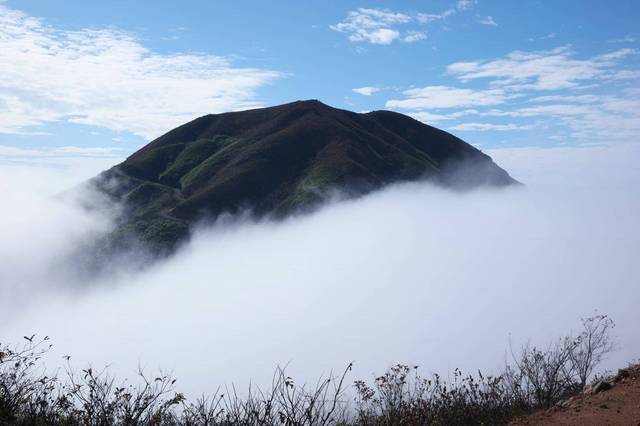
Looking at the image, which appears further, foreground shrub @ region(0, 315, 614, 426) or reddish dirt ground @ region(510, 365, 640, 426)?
reddish dirt ground @ region(510, 365, 640, 426)

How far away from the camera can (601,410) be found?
1658cm

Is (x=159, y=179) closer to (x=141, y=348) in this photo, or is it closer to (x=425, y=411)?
(x=141, y=348)

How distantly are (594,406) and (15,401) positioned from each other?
17.7 metres

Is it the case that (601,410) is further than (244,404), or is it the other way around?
(244,404)

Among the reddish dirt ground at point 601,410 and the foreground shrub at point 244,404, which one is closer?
the foreground shrub at point 244,404

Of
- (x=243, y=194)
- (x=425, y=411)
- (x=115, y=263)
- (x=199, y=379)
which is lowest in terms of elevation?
(x=199, y=379)

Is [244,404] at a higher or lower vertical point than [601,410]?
lower

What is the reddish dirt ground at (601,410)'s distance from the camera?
620 inches

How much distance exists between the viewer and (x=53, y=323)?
151 meters

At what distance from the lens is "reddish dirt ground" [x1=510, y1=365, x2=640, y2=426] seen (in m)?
15.8

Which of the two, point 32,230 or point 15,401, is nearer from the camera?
point 15,401

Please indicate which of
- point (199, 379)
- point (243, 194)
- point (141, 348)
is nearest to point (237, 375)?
point (199, 379)

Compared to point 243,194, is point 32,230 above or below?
below

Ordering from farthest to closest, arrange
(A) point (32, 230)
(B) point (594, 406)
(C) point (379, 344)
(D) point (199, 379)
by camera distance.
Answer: (A) point (32, 230)
(C) point (379, 344)
(D) point (199, 379)
(B) point (594, 406)
